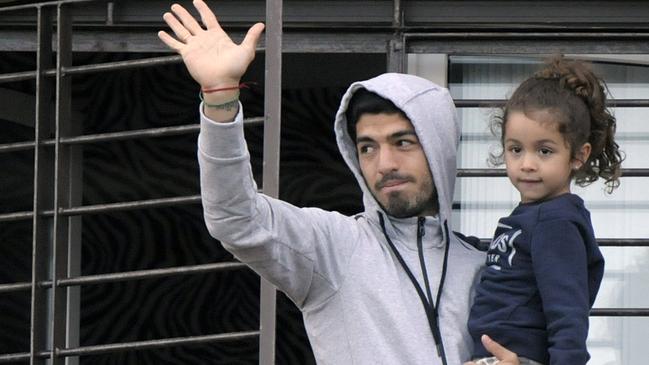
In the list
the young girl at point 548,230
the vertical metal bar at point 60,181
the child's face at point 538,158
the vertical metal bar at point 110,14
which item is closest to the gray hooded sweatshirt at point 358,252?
the young girl at point 548,230

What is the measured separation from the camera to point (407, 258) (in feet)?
12.8

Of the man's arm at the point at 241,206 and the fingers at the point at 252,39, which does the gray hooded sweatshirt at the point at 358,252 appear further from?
the fingers at the point at 252,39

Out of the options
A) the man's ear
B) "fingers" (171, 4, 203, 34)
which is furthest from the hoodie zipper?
"fingers" (171, 4, 203, 34)

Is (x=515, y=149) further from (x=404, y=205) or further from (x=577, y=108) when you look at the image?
(x=404, y=205)

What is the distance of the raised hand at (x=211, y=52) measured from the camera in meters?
3.46

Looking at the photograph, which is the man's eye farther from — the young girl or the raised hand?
the raised hand

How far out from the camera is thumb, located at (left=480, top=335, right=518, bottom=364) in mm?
3668

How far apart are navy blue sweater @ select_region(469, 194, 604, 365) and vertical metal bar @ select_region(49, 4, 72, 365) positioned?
186 cm

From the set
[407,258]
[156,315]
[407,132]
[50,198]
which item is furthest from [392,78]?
[156,315]

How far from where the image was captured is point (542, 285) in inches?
144

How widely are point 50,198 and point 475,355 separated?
2.14 metres

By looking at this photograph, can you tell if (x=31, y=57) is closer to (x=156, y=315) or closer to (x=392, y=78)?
(x=156, y=315)

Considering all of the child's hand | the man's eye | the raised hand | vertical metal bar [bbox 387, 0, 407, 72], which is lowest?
the child's hand

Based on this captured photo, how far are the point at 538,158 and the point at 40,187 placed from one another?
2.10 meters
